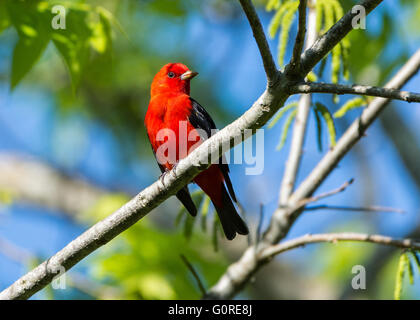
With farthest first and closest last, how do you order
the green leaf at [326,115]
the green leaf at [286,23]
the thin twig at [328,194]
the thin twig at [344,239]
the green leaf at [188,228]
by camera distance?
the green leaf at [188,228] → the thin twig at [328,194] → the green leaf at [326,115] → the green leaf at [286,23] → the thin twig at [344,239]

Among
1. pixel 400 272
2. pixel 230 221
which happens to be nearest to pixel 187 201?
pixel 230 221

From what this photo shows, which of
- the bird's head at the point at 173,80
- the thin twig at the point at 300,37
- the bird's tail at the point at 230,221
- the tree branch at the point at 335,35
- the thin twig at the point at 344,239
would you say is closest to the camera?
the thin twig at the point at 300,37

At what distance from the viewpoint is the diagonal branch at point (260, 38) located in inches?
107

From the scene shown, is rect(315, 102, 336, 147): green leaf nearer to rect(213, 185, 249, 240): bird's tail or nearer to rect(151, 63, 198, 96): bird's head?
rect(213, 185, 249, 240): bird's tail

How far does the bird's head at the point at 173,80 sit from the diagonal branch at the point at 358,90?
2.99m

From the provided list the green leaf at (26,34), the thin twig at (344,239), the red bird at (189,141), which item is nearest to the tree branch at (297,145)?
the red bird at (189,141)

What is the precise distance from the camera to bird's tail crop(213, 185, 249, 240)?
16.2ft

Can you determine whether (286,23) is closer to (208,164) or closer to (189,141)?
(208,164)

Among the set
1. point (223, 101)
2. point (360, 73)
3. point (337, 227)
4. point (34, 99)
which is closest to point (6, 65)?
point (34, 99)

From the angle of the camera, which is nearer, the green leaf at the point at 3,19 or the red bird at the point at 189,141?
the green leaf at the point at 3,19

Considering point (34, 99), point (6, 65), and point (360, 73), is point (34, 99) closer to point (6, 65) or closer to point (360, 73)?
point (6, 65)

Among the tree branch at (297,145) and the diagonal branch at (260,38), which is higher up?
the tree branch at (297,145)

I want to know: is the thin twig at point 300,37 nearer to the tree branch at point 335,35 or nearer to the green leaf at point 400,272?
the tree branch at point 335,35

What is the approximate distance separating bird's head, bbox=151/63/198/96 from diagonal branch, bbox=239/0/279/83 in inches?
114
